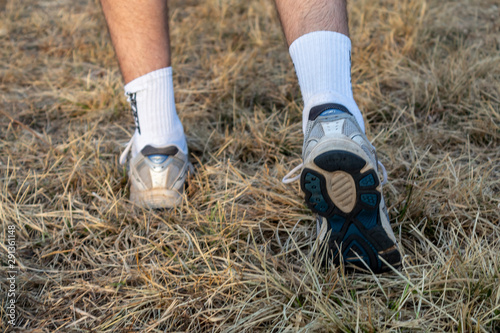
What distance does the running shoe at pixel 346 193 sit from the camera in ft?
3.12

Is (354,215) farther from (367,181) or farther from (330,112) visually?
(330,112)

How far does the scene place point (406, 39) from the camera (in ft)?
7.52

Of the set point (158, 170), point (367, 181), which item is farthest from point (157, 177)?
point (367, 181)

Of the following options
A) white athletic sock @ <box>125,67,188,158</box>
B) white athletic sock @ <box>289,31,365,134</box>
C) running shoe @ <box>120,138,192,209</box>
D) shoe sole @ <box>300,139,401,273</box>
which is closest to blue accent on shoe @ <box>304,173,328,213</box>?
shoe sole @ <box>300,139,401,273</box>

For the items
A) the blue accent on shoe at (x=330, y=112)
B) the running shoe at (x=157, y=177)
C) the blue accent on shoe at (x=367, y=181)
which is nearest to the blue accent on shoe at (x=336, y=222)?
the blue accent on shoe at (x=367, y=181)

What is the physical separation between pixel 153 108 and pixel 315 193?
0.70 m

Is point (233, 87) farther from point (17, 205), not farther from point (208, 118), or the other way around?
point (17, 205)

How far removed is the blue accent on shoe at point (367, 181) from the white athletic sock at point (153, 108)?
0.71m

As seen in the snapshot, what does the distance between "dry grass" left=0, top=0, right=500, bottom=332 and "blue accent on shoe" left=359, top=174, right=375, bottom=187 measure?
0.66 feet

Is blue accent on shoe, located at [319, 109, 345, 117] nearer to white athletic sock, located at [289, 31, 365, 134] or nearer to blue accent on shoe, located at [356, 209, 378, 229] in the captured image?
white athletic sock, located at [289, 31, 365, 134]

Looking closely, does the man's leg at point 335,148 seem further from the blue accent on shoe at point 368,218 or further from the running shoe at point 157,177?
the running shoe at point 157,177

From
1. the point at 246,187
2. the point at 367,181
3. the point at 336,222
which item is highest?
the point at 367,181

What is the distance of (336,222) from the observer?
3.38ft

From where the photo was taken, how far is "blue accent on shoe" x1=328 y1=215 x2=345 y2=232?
1.02 meters
